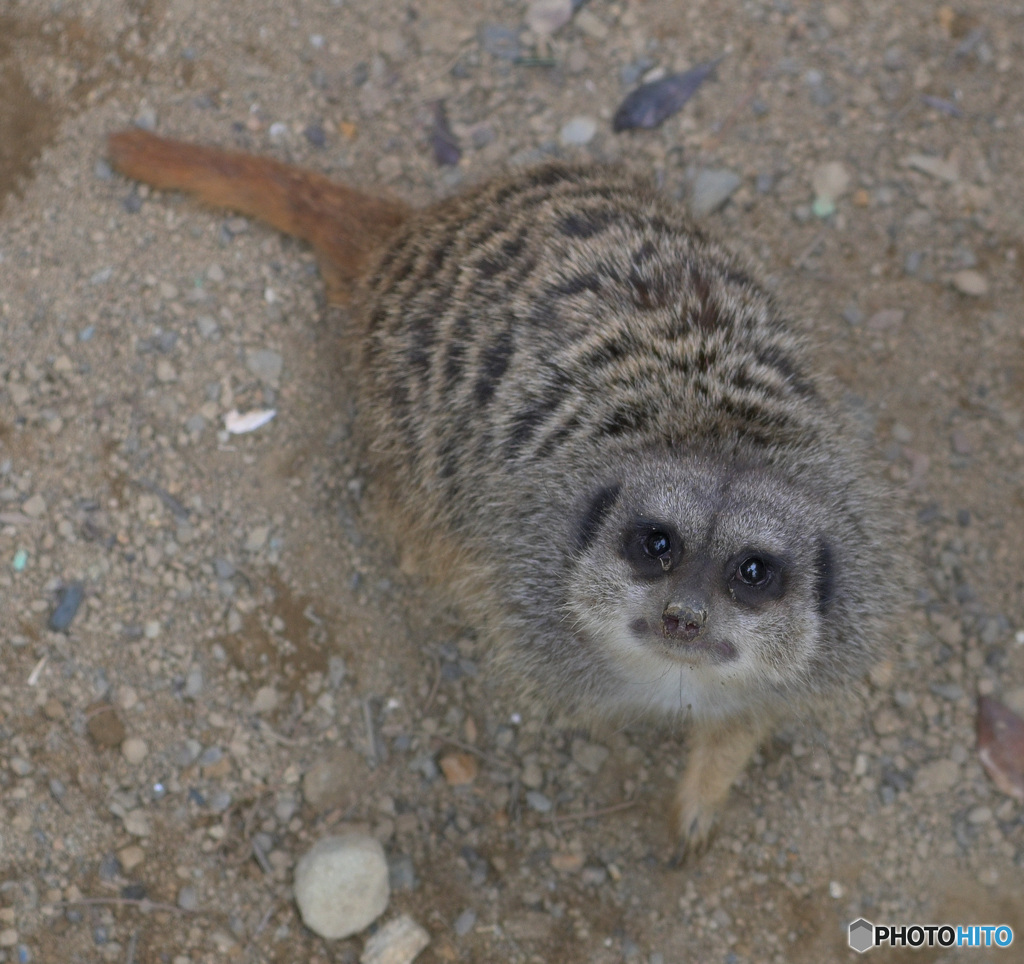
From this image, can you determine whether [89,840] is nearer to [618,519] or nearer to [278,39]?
[618,519]

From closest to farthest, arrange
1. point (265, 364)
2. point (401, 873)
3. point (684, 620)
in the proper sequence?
point (684, 620) < point (401, 873) < point (265, 364)

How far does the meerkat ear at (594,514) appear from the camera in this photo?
7.54 feet

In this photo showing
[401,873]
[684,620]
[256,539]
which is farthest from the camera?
[256,539]

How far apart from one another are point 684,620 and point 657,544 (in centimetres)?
21

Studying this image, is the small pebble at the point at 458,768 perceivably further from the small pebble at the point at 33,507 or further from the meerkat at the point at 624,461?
the small pebble at the point at 33,507

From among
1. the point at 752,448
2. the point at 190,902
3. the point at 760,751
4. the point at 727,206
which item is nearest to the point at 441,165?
the point at 727,206

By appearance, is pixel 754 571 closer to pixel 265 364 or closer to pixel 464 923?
pixel 464 923

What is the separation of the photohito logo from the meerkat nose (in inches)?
49.2

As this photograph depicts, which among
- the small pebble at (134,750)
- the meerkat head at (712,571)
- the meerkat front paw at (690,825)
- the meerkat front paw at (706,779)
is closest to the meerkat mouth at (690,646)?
the meerkat head at (712,571)

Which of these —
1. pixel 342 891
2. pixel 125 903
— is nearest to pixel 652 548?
pixel 342 891

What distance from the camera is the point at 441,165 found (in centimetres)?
344

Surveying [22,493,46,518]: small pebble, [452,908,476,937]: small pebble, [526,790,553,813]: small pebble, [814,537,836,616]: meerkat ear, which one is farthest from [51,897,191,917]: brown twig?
[814,537,836,616]: meerkat ear

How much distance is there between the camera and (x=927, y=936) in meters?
2.74

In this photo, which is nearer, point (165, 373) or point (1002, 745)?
point (1002, 745)
